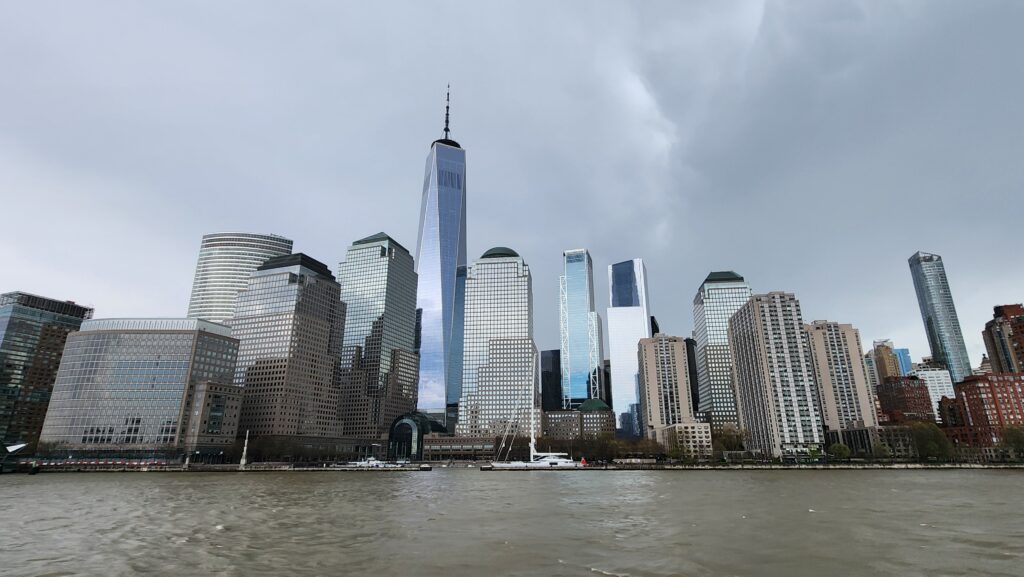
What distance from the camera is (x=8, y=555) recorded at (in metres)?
30.0

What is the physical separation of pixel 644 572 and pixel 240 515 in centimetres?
3996

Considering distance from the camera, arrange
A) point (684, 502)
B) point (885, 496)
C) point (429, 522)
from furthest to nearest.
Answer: point (885, 496) → point (684, 502) → point (429, 522)

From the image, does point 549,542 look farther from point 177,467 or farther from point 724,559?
point 177,467

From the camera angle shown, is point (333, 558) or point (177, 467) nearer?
point (333, 558)

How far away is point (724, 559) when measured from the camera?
27312mm

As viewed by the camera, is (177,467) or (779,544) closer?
(779,544)

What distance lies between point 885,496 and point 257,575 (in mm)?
73537

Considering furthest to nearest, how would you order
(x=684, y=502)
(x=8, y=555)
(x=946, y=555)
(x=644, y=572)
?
(x=684, y=502) < (x=8, y=555) < (x=946, y=555) < (x=644, y=572)

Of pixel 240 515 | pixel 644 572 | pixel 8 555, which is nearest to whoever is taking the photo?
pixel 644 572

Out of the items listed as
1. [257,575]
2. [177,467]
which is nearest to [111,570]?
[257,575]

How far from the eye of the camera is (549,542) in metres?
33.0

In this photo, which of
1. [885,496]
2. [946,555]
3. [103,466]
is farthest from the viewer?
[103,466]

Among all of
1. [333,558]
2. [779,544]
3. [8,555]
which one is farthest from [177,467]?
[779,544]

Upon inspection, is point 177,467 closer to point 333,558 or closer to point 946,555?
point 333,558
